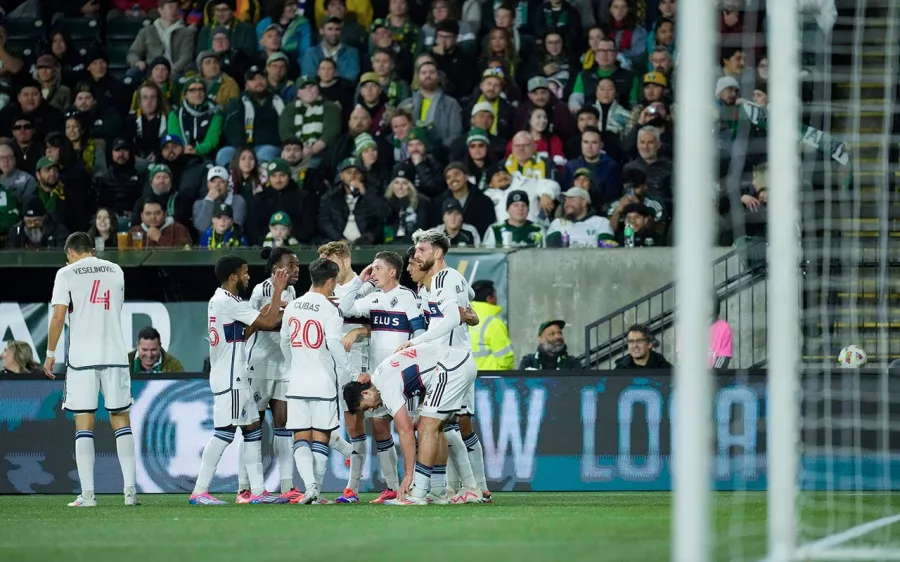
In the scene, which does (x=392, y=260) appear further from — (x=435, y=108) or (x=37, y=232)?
(x=37, y=232)

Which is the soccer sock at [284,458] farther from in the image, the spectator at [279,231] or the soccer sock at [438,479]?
the spectator at [279,231]

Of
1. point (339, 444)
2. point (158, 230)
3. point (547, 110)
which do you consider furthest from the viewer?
point (547, 110)

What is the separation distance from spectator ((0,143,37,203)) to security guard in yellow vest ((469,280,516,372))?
20.8 feet

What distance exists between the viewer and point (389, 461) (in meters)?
12.3

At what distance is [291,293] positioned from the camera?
13.1 m

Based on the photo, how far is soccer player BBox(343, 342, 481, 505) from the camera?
11.2 metres

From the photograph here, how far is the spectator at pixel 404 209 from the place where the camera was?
16.7 metres

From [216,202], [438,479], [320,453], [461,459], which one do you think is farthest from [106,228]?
[438,479]

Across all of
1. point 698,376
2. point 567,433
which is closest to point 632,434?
point 567,433

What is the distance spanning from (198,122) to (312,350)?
320 inches

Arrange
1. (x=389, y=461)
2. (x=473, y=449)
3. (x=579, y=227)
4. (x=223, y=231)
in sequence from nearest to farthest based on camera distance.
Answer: (x=389, y=461)
(x=473, y=449)
(x=579, y=227)
(x=223, y=231)

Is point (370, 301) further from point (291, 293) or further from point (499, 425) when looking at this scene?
point (499, 425)

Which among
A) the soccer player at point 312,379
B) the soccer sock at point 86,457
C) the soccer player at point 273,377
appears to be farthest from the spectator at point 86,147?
the soccer player at point 312,379

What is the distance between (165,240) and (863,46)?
28.0 feet
